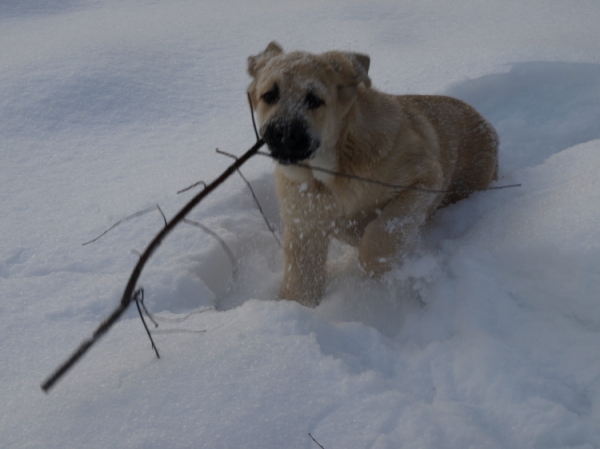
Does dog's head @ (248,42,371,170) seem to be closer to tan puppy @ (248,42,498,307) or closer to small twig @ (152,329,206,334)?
tan puppy @ (248,42,498,307)

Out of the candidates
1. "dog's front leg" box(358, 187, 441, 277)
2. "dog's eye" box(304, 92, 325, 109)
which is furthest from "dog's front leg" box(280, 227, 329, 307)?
"dog's eye" box(304, 92, 325, 109)

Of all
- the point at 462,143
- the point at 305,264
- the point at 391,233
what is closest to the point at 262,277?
the point at 305,264

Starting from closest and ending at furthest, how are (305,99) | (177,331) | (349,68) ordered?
(177,331) < (305,99) < (349,68)

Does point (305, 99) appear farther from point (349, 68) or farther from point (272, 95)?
point (349, 68)

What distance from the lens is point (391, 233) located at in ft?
9.14

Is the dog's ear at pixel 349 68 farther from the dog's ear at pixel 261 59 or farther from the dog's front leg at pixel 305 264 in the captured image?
the dog's front leg at pixel 305 264

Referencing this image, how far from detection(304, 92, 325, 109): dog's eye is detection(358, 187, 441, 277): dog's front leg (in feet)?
A: 2.39

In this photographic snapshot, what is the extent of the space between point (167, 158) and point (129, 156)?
1.07 feet

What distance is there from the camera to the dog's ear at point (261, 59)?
2.96 meters

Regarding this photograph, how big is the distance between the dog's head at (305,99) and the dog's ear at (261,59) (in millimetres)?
95

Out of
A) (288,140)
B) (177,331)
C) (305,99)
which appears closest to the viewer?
(177,331)

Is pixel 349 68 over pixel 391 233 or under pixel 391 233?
over

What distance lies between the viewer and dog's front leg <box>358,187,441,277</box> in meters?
2.79

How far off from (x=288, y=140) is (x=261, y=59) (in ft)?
2.68
